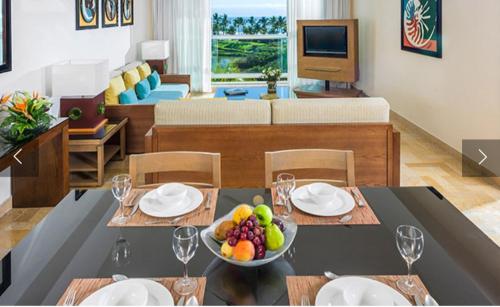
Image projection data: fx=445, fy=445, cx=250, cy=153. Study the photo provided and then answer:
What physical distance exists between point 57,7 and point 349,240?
396 cm

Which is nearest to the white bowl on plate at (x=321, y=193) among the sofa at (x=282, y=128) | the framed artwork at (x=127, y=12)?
the sofa at (x=282, y=128)

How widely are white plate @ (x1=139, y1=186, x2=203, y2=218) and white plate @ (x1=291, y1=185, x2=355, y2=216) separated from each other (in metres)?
0.37

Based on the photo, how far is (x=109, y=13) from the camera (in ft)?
19.4

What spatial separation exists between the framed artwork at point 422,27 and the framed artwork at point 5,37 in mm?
4264

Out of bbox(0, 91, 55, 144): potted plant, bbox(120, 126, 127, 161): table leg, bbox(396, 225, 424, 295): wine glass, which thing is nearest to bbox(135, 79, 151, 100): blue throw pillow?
bbox(120, 126, 127, 161): table leg

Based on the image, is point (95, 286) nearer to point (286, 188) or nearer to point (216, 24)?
point (286, 188)

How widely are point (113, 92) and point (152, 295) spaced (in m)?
4.23

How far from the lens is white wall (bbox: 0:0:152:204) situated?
11.3 feet

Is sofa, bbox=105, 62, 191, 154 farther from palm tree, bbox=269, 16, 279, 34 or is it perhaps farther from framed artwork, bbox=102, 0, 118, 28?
palm tree, bbox=269, 16, 279, 34

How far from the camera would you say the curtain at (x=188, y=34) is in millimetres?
8680

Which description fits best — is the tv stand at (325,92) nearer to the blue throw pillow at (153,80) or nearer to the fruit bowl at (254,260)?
the blue throw pillow at (153,80)

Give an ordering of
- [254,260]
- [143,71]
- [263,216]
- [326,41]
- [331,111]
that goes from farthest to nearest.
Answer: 1. [326,41]
2. [143,71]
3. [331,111]
4. [263,216]
5. [254,260]

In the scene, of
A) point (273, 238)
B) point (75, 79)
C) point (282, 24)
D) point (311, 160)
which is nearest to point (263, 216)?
point (273, 238)

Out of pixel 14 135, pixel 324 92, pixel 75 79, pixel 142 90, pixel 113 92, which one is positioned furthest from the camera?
pixel 324 92
